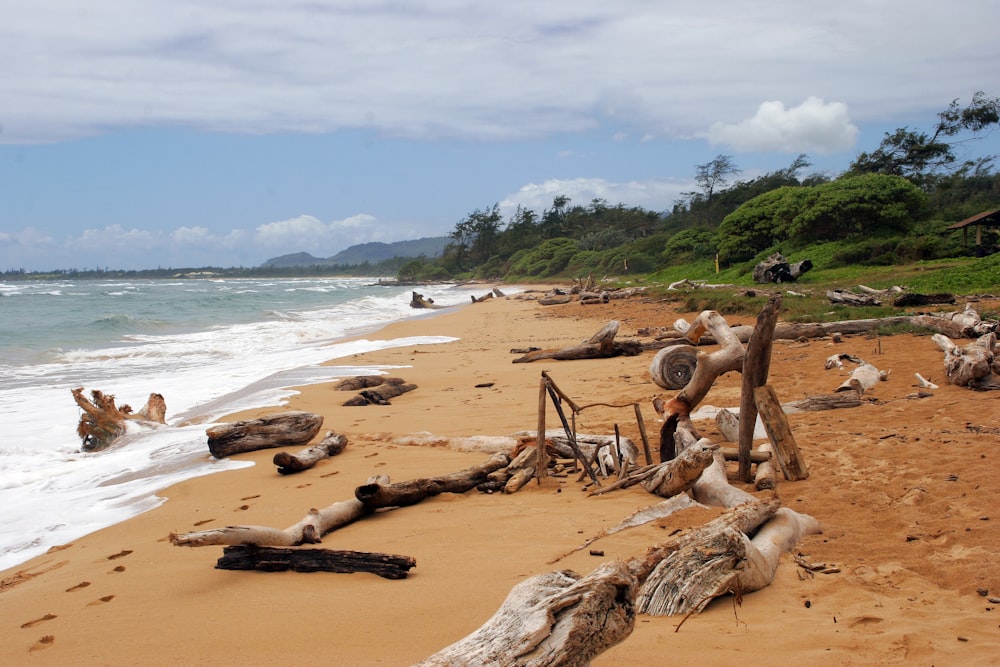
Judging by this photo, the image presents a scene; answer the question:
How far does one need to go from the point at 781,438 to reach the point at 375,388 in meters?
6.63

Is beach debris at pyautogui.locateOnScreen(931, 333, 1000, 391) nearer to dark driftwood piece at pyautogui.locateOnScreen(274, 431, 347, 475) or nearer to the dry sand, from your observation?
the dry sand

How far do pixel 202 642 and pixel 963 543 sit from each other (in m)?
3.82

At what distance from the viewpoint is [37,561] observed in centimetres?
486

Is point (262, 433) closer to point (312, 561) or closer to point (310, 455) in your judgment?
point (310, 455)

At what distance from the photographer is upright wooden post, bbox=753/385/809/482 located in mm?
4875

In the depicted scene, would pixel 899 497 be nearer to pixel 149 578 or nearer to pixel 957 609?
pixel 957 609

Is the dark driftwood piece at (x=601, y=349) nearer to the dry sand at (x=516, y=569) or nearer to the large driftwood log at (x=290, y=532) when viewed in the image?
the dry sand at (x=516, y=569)

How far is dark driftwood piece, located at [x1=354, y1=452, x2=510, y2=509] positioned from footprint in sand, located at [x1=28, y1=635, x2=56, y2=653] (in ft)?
6.12

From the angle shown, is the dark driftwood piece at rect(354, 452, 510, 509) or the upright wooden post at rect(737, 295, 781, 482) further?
the upright wooden post at rect(737, 295, 781, 482)

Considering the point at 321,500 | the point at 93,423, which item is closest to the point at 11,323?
the point at 93,423

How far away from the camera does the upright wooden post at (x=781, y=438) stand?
4875 mm

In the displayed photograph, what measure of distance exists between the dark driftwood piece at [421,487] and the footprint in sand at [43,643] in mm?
1864

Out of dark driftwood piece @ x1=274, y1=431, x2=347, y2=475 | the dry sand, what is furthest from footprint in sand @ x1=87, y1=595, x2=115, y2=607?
dark driftwood piece @ x1=274, y1=431, x2=347, y2=475

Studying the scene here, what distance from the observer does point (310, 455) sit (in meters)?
6.53
